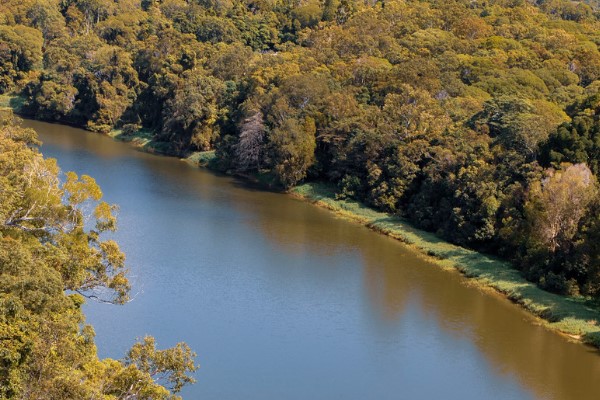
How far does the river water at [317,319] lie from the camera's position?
1059 inches

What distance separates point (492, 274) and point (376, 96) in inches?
996

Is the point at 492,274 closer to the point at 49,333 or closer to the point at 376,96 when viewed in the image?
the point at 376,96

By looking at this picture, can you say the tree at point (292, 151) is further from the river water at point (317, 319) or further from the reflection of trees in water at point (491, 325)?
the reflection of trees in water at point (491, 325)

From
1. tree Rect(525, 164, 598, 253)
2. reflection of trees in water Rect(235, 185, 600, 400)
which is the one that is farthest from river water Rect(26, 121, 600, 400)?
tree Rect(525, 164, 598, 253)

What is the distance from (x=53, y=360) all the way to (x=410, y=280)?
23.8 meters

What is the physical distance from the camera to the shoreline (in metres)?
32.4

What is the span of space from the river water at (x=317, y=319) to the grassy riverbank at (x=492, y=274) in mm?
790

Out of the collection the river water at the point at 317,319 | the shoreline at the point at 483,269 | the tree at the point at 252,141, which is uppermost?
the tree at the point at 252,141

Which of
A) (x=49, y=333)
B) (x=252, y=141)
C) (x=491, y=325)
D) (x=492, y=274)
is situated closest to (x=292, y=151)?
(x=252, y=141)

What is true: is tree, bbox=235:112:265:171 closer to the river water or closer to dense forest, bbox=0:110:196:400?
the river water

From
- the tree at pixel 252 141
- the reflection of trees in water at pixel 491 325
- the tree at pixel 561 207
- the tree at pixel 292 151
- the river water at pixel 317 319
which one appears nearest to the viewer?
the river water at pixel 317 319

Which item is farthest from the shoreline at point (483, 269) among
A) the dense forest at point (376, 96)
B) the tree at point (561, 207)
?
the tree at point (561, 207)

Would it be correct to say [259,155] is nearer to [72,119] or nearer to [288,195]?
[288,195]

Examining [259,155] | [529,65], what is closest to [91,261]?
[259,155]
